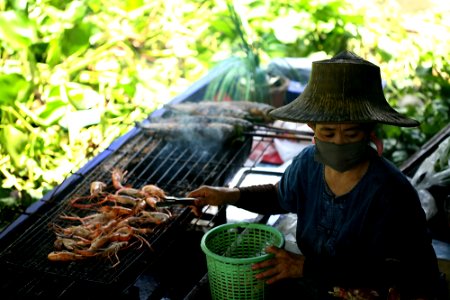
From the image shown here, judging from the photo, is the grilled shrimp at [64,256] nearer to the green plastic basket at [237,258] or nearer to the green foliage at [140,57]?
the green plastic basket at [237,258]

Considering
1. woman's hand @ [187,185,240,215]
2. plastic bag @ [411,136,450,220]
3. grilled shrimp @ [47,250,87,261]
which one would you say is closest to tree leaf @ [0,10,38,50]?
grilled shrimp @ [47,250,87,261]

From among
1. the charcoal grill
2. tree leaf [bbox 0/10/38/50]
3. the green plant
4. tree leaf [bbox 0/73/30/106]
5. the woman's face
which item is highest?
tree leaf [bbox 0/10/38/50]

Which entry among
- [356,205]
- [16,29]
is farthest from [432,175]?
[16,29]

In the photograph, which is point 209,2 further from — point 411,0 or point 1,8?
point 411,0

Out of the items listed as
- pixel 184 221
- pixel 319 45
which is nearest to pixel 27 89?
pixel 184 221

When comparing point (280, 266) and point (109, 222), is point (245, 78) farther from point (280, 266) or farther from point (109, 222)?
point (280, 266)

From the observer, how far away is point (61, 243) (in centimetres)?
351

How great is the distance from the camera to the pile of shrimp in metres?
3.42

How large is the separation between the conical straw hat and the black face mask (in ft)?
0.57

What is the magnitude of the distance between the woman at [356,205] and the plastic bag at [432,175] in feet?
4.93

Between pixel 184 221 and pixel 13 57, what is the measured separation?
422 cm

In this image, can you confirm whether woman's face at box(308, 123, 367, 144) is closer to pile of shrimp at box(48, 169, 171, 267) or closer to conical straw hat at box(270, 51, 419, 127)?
conical straw hat at box(270, 51, 419, 127)

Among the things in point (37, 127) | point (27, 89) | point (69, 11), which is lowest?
point (37, 127)

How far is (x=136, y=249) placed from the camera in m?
3.44
